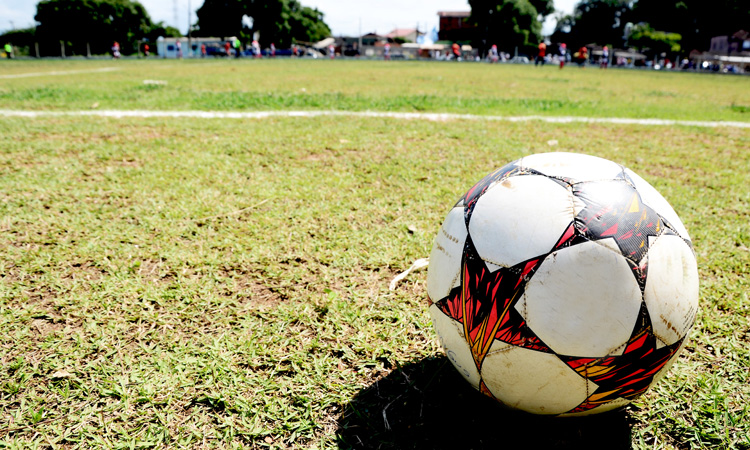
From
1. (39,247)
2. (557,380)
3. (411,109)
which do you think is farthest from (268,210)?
(411,109)

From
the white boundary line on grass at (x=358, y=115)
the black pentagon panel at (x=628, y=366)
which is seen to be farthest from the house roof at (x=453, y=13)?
the black pentagon panel at (x=628, y=366)

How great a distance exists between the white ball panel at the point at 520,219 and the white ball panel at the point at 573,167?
0.26 ft

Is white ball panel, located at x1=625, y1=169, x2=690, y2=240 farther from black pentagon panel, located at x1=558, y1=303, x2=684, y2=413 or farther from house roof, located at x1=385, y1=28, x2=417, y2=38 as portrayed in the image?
house roof, located at x1=385, y1=28, x2=417, y2=38

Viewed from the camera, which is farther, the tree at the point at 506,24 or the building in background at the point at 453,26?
the building in background at the point at 453,26

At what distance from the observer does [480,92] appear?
543 inches

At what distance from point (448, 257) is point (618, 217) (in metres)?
0.68

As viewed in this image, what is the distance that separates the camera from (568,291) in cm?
163

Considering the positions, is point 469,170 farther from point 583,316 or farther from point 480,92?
point 480,92

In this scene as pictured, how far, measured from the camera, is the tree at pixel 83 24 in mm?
70188

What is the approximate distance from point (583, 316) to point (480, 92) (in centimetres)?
1318

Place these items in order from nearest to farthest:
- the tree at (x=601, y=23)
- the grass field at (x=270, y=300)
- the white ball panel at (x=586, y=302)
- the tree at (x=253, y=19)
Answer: the white ball panel at (x=586, y=302), the grass field at (x=270, y=300), the tree at (x=253, y=19), the tree at (x=601, y=23)

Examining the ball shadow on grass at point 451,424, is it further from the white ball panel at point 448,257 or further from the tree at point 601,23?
the tree at point 601,23

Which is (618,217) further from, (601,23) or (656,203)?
(601,23)

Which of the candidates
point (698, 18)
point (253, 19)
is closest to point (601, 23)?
point (698, 18)
